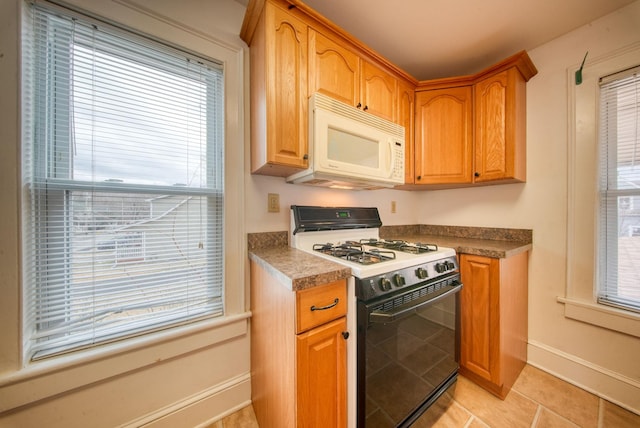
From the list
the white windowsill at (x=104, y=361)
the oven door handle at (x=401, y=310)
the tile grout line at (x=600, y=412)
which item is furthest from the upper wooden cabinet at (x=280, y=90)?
the tile grout line at (x=600, y=412)

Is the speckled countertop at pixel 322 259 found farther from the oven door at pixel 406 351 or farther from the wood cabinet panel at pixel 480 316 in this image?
the oven door at pixel 406 351

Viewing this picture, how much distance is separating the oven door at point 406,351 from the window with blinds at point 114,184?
3.07ft

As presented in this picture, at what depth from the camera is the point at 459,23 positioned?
4.85 feet

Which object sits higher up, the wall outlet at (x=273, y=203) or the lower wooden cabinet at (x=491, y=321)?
the wall outlet at (x=273, y=203)

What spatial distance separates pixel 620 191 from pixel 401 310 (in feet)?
→ 5.61

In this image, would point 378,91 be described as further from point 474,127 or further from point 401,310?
point 401,310

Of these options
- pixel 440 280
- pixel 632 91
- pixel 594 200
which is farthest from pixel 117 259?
pixel 632 91

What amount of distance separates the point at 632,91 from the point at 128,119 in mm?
2951

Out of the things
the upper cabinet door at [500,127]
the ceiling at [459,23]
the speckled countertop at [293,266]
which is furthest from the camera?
the upper cabinet door at [500,127]

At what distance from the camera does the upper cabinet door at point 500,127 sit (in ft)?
5.21

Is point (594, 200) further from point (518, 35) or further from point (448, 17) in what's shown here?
point (448, 17)

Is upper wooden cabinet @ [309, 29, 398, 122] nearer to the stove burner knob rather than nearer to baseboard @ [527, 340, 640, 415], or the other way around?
the stove burner knob

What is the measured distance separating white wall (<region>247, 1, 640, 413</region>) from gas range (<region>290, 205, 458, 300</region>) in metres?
0.13

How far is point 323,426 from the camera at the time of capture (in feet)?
2.86
